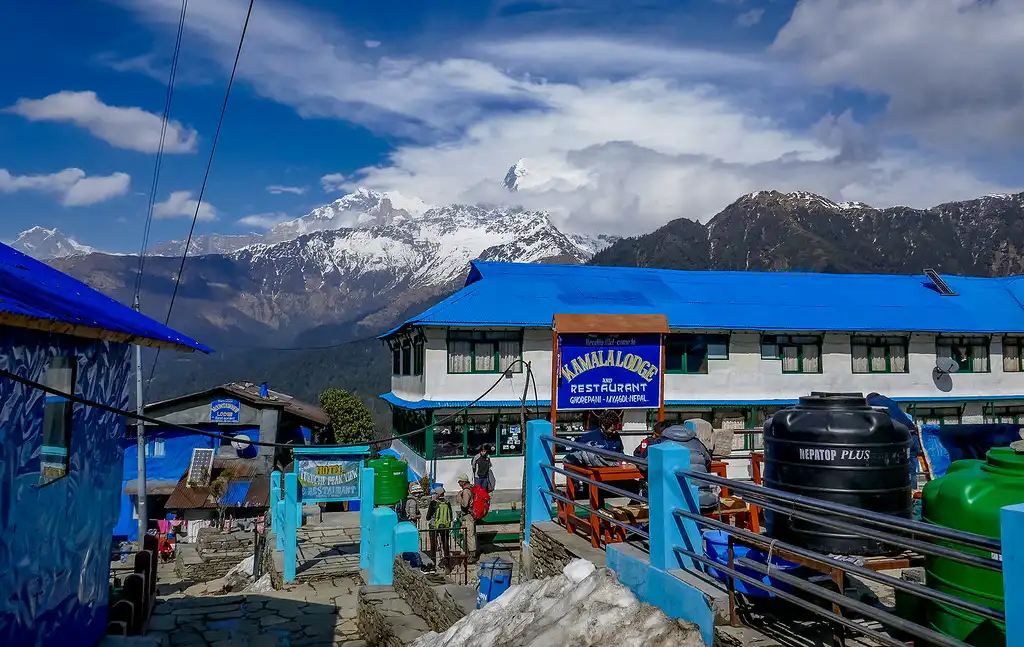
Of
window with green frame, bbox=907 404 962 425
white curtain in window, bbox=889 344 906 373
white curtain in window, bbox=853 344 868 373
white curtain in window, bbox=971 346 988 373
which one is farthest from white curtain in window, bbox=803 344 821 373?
white curtain in window, bbox=971 346 988 373

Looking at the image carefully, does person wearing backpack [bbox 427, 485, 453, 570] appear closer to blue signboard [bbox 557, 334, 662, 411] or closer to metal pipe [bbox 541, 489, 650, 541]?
blue signboard [bbox 557, 334, 662, 411]

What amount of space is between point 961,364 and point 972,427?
596 inches

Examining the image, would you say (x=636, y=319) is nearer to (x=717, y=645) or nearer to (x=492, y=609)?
(x=492, y=609)

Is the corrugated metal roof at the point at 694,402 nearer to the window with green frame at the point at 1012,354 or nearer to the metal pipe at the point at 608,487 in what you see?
the window with green frame at the point at 1012,354

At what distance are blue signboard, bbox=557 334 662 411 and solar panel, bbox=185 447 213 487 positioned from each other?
23136 millimetres

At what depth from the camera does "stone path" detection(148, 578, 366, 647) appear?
11391 millimetres

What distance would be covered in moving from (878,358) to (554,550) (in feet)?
79.4

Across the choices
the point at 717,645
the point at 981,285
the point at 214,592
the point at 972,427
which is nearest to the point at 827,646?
the point at 717,645

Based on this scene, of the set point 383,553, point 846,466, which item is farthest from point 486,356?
point 846,466

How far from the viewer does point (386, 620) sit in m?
10.3

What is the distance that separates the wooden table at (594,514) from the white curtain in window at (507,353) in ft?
51.6

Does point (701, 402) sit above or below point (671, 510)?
below

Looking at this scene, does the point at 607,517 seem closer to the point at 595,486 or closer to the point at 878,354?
the point at 595,486

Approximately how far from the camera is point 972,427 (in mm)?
15320
